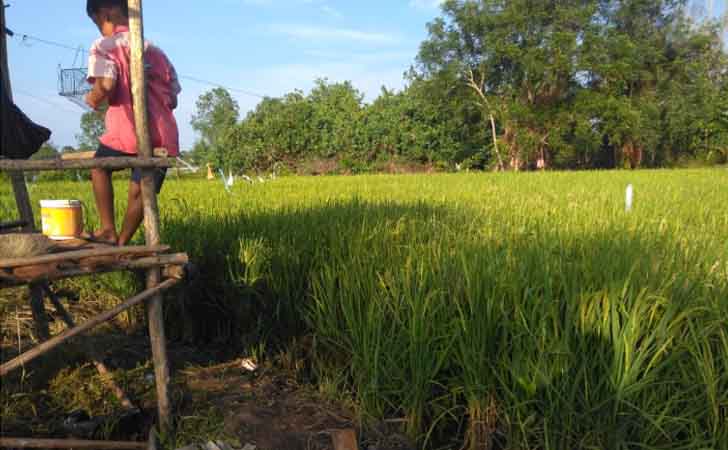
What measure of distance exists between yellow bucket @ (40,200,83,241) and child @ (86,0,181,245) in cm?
32

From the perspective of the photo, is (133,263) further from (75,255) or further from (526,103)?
(526,103)

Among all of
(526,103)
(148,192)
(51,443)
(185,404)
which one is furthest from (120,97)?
(526,103)

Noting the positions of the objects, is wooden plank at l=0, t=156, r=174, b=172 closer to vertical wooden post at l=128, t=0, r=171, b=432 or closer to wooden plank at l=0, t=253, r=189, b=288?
vertical wooden post at l=128, t=0, r=171, b=432

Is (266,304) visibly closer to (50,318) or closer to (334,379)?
(334,379)

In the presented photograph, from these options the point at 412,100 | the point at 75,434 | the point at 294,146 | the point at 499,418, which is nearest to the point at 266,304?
the point at 75,434

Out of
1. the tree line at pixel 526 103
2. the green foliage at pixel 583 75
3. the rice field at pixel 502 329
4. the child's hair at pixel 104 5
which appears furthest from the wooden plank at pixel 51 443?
the green foliage at pixel 583 75

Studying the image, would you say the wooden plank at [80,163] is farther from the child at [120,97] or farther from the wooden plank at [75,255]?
the child at [120,97]

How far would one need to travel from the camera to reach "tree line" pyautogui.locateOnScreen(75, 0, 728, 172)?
19.8 meters

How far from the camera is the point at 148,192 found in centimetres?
141

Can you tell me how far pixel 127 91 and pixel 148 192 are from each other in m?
0.81

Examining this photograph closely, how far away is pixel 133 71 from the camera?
1347 millimetres

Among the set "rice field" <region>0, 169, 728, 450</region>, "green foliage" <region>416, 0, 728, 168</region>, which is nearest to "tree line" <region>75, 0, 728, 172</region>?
"green foliage" <region>416, 0, 728, 168</region>

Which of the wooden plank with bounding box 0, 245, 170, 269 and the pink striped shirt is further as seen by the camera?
→ the pink striped shirt

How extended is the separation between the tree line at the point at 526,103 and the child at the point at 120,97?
56.1ft
